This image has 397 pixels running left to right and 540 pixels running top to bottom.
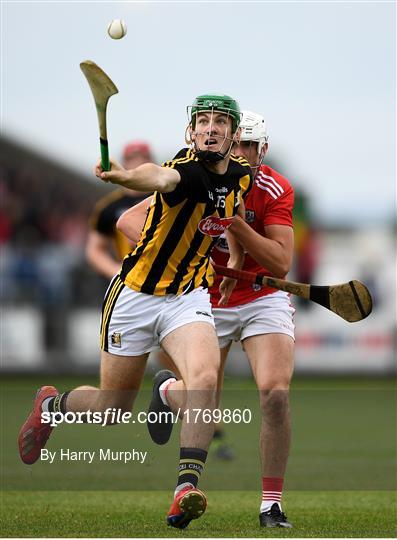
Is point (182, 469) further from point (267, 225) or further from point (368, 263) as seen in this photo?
point (368, 263)

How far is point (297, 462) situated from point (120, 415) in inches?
126

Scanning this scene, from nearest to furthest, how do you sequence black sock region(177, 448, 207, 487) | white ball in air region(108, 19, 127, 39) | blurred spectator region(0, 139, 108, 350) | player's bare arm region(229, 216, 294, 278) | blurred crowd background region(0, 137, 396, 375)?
black sock region(177, 448, 207, 487)
white ball in air region(108, 19, 127, 39)
player's bare arm region(229, 216, 294, 278)
blurred crowd background region(0, 137, 396, 375)
blurred spectator region(0, 139, 108, 350)

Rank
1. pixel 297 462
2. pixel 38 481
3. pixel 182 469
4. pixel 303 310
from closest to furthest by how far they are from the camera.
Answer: pixel 182 469, pixel 38 481, pixel 297 462, pixel 303 310

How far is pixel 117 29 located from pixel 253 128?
1.03 meters

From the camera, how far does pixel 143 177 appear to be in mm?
5430

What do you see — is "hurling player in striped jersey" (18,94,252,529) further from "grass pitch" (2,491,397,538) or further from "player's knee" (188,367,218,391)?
"grass pitch" (2,491,397,538)

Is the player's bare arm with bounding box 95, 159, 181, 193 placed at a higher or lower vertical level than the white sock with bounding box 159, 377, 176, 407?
higher

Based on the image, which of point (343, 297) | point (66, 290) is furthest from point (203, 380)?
point (66, 290)

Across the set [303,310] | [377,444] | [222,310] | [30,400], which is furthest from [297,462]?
[303,310]

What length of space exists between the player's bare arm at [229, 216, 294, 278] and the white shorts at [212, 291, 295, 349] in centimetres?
17

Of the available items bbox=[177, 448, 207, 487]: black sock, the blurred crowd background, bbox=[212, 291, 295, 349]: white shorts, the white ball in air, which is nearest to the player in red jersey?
bbox=[212, 291, 295, 349]: white shorts

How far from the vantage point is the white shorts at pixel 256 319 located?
21.5 feet

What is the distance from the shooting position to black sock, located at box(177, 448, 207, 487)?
222 inches

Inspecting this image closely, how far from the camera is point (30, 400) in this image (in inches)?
598
